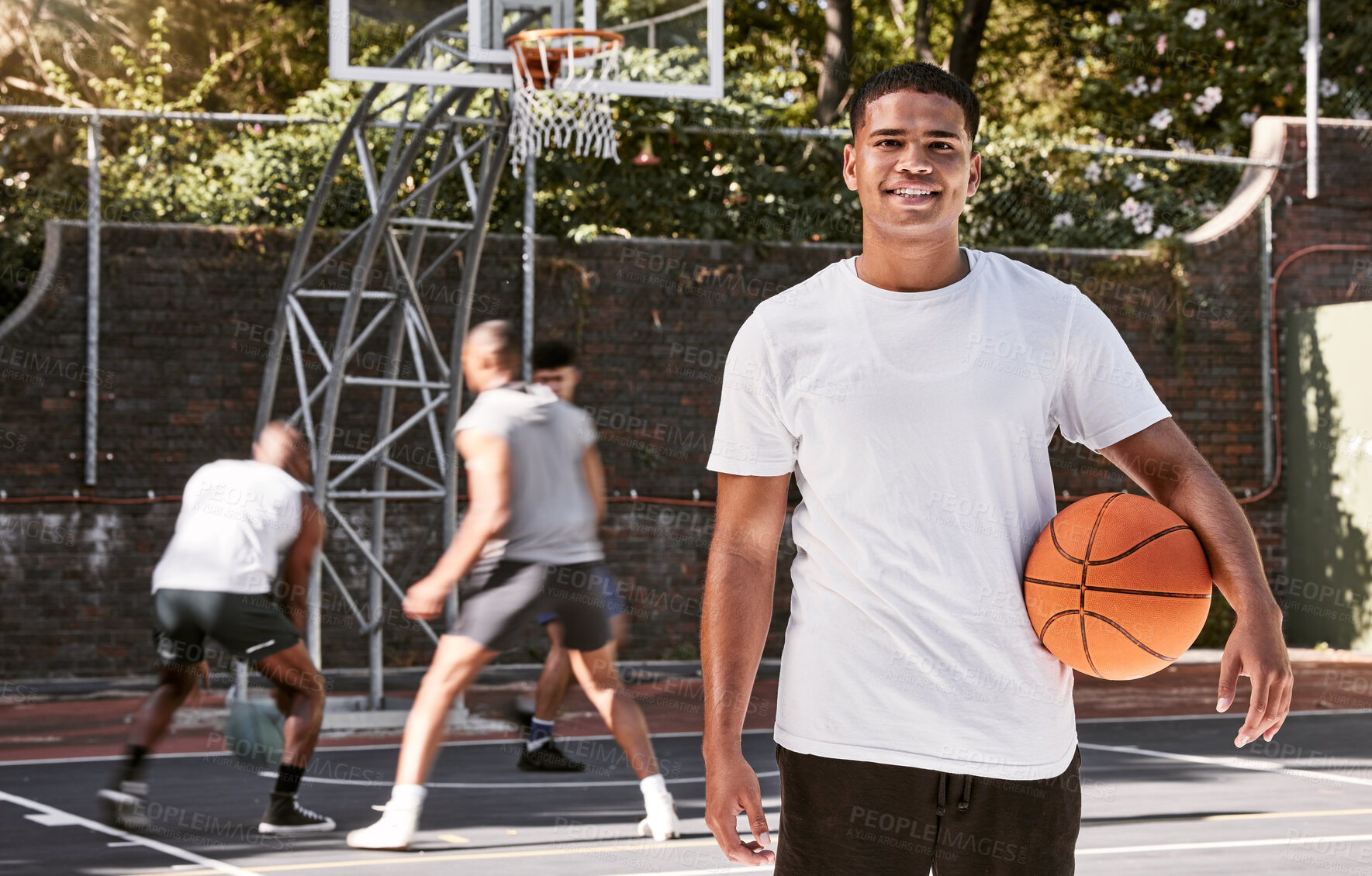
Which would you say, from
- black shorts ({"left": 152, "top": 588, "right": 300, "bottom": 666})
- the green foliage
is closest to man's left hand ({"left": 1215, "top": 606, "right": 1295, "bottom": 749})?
black shorts ({"left": 152, "top": 588, "right": 300, "bottom": 666})

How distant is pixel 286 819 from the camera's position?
681 cm

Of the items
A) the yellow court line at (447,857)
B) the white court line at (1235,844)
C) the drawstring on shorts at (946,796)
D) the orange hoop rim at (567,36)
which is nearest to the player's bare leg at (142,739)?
the yellow court line at (447,857)

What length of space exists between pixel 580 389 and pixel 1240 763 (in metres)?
6.62

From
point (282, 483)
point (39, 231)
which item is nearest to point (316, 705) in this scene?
point (282, 483)

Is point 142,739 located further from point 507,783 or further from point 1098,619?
point 1098,619

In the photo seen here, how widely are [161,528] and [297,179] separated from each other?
3244 millimetres

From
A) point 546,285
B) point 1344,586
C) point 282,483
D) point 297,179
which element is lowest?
point 1344,586

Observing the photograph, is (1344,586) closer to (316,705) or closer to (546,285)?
(546,285)

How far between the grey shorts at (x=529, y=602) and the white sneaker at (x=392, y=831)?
0.73m

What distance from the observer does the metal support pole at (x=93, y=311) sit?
12234 mm

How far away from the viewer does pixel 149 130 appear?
607 inches

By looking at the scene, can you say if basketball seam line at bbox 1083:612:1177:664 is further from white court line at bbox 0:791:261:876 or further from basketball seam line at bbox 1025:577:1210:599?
white court line at bbox 0:791:261:876

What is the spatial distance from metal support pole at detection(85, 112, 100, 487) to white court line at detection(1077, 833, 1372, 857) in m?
8.71

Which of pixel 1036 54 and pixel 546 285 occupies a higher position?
pixel 1036 54
